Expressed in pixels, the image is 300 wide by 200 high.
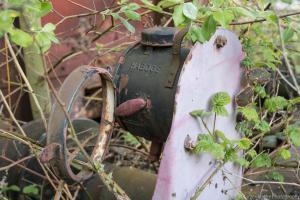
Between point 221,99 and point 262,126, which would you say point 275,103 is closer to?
point 262,126

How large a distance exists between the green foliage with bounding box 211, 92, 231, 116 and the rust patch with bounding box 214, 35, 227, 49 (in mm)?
208

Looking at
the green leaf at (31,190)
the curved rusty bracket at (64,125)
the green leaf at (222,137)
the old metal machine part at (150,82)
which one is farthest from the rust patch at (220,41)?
the green leaf at (31,190)

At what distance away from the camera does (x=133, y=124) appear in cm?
222

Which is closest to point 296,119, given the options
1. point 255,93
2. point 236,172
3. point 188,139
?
point 255,93

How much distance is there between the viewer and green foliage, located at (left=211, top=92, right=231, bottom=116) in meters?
2.07

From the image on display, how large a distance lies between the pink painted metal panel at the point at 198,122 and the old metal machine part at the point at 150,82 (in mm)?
94

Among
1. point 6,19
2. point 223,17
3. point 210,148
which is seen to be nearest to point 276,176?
point 210,148

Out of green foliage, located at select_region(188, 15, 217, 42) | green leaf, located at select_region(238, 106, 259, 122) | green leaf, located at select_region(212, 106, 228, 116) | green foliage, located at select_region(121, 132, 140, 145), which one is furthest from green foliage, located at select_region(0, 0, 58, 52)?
green foliage, located at select_region(121, 132, 140, 145)

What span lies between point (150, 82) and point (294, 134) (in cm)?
70

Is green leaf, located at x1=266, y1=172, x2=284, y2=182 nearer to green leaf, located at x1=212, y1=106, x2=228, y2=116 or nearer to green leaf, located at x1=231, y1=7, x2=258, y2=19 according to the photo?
green leaf, located at x1=212, y1=106, x2=228, y2=116

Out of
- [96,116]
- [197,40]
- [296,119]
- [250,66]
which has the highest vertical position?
[197,40]

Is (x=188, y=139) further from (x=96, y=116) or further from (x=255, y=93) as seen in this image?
(x=96, y=116)

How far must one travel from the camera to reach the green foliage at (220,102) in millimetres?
2069

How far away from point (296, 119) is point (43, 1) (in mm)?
1494
